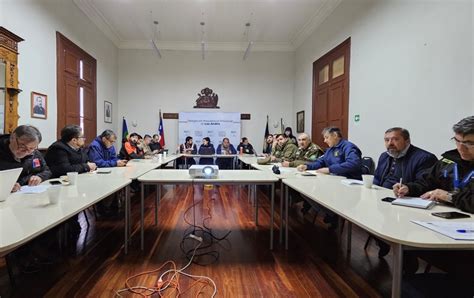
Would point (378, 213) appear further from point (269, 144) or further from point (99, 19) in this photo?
point (99, 19)

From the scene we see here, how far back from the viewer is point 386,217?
4.22ft

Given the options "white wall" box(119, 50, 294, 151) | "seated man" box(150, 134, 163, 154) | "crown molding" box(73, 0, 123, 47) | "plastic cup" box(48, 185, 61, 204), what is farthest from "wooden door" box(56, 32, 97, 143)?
"plastic cup" box(48, 185, 61, 204)

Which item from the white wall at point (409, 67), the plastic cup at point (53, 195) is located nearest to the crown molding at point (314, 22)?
the white wall at point (409, 67)

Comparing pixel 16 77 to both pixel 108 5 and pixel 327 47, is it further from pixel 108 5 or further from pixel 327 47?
pixel 327 47

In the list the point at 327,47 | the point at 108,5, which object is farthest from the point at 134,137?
the point at 327,47

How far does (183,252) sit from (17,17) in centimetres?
385

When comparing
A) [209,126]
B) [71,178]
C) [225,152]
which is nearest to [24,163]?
[71,178]

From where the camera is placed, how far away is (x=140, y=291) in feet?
5.82

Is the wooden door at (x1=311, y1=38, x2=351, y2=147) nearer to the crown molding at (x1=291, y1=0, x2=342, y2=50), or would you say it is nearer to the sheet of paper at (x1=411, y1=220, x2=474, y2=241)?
the crown molding at (x1=291, y1=0, x2=342, y2=50)

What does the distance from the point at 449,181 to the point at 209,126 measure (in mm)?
6378

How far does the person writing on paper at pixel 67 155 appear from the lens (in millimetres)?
2680

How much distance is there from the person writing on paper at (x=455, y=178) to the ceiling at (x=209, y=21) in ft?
13.9

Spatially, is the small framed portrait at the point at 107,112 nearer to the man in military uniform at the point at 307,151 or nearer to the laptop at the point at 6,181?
the man in military uniform at the point at 307,151

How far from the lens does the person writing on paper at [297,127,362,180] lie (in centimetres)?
288
